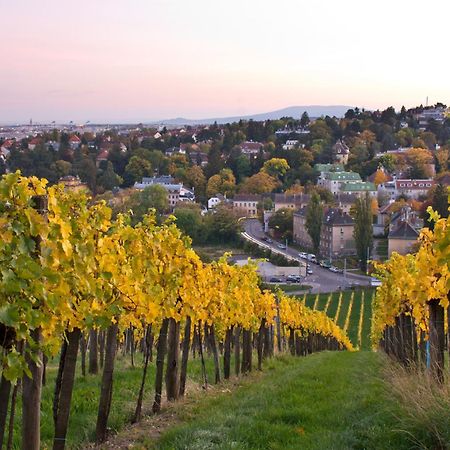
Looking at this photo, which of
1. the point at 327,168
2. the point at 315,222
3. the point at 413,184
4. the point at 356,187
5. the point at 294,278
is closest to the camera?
the point at 294,278

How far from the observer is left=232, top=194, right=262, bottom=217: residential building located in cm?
10369

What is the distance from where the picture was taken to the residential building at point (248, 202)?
103694 mm

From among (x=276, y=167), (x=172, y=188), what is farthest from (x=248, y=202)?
(x=276, y=167)

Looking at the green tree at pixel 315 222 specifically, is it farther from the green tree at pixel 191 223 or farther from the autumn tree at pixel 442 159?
the autumn tree at pixel 442 159

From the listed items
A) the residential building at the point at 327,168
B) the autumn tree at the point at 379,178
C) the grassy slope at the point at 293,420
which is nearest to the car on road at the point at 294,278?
the grassy slope at the point at 293,420

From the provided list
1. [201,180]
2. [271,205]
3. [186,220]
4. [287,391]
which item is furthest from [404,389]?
[201,180]

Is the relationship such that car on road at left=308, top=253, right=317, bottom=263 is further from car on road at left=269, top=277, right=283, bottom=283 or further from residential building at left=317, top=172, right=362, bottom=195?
residential building at left=317, top=172, right=362, bottom=195

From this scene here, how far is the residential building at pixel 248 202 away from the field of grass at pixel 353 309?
4912 centimetres

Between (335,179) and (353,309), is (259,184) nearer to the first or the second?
(335,179)

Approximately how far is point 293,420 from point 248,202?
3852 inches

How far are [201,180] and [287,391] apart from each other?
113008 millimetres

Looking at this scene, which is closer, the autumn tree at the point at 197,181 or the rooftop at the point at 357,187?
the rooftop at the point at 357,187

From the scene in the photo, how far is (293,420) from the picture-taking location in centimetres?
781

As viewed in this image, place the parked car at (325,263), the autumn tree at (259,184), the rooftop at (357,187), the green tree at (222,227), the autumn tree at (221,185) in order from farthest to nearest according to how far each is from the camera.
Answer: the autumn tree at (221,185) < the autumn tree at (259,184) < the rooftop at (357,187) < the green tree at (222,227) < the parked car at (325,263)
